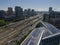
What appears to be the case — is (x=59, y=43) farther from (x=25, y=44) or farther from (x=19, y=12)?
(x=19, y=12)

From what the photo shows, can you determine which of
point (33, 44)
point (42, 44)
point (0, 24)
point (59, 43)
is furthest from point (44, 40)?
point (0, 24)

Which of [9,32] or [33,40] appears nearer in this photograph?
[33,40]

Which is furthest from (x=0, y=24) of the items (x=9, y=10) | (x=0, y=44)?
(x=9, y=10)

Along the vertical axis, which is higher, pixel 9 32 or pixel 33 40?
pixel 33 40

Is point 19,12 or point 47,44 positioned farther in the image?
point 19,12

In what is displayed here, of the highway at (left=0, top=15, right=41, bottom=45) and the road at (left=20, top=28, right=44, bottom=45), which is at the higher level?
the road at (left=20, top=28, right=44, bottom=45)

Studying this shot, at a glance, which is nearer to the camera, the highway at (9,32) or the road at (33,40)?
the road at (33,40)

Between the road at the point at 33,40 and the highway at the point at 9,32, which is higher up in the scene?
the road at the point at 33,40

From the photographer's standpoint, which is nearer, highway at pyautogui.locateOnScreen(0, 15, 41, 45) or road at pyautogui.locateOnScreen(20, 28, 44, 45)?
road at pyautogui.locateOnScreen(20, 28, 44, 45)

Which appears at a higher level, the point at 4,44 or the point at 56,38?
the point at 56,38

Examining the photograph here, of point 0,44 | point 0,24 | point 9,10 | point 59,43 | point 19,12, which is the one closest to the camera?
point 59,43

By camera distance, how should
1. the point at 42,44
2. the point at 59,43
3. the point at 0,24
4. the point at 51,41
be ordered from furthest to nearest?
the point at 0,24, the point at 59,43, the point at 51,41, the point at 42,44
